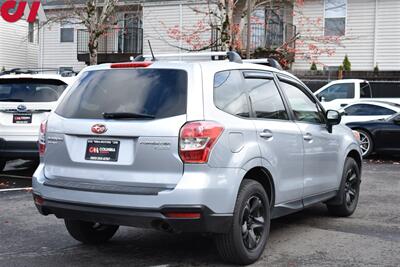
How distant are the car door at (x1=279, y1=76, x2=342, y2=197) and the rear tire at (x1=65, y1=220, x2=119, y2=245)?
207cm

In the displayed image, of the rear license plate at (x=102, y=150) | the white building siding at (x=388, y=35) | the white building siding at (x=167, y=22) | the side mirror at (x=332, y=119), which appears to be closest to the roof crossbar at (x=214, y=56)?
the side mirror at (x=332, y=119)

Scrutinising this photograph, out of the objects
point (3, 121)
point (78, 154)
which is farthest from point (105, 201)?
point (3, 121)

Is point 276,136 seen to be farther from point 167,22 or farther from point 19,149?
point 167,22

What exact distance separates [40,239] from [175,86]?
7.90 feet

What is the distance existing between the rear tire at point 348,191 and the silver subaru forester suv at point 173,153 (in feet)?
4.91

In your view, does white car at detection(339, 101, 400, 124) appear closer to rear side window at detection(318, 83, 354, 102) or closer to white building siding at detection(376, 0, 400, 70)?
rear side window at detection(318, 83, 354, 102)

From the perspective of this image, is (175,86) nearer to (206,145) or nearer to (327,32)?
(206,145)

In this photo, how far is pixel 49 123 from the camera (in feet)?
17.8

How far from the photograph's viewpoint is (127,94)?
517 cm

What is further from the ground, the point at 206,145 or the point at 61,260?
the point at 206,145

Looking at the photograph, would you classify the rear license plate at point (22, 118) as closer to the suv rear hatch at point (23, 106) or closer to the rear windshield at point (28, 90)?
the suv rear hatch at point (23, 106)

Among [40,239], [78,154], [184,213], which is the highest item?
[78,154]

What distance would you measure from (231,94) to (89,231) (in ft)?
6.66

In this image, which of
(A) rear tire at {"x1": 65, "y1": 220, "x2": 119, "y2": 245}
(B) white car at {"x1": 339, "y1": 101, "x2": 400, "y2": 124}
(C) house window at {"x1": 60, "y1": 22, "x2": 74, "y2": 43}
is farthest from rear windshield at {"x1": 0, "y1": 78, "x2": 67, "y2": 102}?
(C) house window at {"x1": 60, "y1": 22, "x2": 74, "y2": 43}
